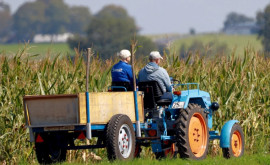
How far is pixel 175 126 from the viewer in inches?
459

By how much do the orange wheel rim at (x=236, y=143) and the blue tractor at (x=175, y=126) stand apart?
30 centimetres

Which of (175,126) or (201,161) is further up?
(175,126)

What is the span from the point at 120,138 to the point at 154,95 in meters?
1.24

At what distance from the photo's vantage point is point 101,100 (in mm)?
10578

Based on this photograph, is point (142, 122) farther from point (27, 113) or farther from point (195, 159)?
point (27, 113)

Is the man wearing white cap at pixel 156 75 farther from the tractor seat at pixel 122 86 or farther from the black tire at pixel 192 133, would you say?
the black tire at pixel 192 133

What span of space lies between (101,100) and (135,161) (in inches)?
43.3

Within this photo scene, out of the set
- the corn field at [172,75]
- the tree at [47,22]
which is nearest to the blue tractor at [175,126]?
the corn field at [172,75]

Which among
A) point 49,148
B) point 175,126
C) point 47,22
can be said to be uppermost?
point 47,22

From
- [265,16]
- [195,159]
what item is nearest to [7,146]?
[195,159]

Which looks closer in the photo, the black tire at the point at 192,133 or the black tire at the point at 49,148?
the black tire at the point at 49,148

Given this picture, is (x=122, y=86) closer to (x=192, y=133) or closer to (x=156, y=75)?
(x=156, y=75)

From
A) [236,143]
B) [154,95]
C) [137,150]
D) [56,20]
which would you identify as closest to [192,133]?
[154,95]

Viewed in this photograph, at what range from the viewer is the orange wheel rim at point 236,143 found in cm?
1256
